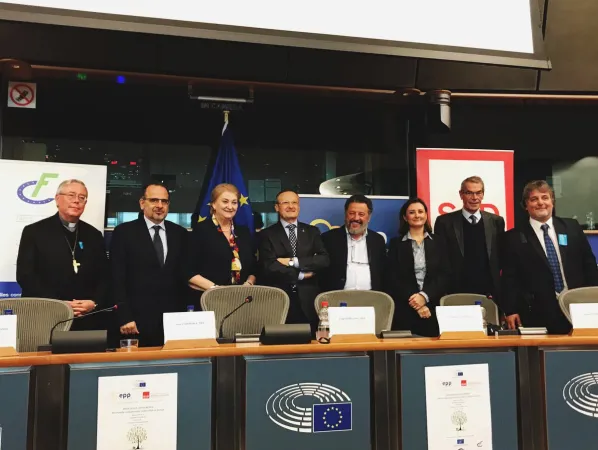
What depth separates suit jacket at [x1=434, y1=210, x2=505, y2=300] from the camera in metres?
3.35

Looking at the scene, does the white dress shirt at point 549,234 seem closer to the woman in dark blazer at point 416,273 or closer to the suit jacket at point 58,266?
the woman in dark blazer at point 416,273

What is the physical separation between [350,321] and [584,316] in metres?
0.87

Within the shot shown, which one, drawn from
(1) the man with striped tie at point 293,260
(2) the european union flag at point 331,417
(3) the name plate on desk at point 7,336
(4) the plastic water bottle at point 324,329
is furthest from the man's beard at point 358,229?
(3) the name plate on desk at point 7,336

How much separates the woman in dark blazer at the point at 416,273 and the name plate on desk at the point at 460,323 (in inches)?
45.8

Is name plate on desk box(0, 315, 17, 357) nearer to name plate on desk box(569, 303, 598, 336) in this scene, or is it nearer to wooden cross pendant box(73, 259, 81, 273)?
wooden cross pendant box(73, 259, 81, 273)

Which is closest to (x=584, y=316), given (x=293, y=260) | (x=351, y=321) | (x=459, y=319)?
(x=459, y=319)

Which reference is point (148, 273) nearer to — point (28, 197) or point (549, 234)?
point (28, 197)

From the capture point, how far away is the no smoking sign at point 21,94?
13.0 ft

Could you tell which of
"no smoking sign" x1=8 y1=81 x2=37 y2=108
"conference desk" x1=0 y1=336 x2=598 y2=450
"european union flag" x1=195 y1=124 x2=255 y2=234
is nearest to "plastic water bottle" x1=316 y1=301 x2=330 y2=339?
"conference desk" x1=0 y1=336 x2=598 y2=450

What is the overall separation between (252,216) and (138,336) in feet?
4.58

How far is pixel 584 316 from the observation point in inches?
72.2

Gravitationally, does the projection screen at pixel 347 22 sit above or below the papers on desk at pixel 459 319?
above

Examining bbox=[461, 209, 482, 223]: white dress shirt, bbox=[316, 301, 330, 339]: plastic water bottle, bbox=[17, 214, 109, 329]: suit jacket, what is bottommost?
bbox=[316, 301, 330, 339]: plastic water bottle

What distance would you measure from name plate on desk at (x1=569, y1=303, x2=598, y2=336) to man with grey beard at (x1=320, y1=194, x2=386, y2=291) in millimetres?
1363
